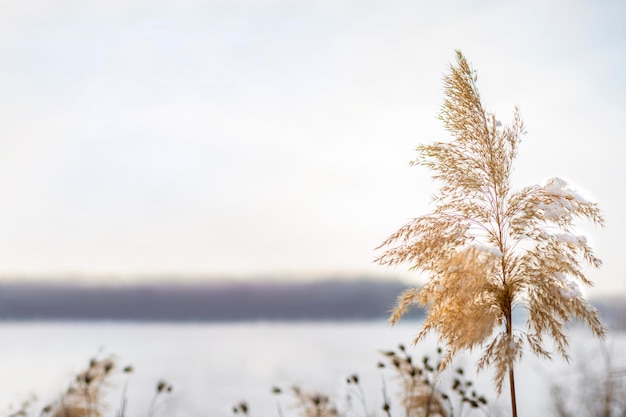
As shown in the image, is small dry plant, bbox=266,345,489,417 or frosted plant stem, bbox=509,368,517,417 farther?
frosted plant stem, bbox=509,368,517,417

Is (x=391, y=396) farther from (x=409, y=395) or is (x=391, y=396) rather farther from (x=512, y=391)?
(x=512, y=391)

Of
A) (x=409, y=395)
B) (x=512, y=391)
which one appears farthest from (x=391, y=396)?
(x=512, y=391)

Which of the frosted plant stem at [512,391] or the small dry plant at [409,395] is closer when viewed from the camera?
the small dry plant at [409,395]

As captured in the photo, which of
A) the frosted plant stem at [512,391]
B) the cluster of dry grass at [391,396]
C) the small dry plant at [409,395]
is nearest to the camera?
the cluster of dry grass at [391,396]

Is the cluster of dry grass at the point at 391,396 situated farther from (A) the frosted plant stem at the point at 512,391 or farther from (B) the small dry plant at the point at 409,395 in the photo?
(A) the frosted plant stem at the point at 512,391

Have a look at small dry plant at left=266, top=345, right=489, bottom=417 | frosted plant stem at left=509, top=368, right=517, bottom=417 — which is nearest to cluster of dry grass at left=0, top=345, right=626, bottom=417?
small dry plant at left=266, top=345, right=489, bottom=417

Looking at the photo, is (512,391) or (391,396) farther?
(512,391)

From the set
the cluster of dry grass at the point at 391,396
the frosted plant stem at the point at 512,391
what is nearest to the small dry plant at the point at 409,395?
the cluster of dry grass at the point at 391,396

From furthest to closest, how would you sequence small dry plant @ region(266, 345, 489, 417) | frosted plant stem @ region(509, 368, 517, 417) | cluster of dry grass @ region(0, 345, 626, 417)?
frosted plant stem @ region(509, 368, 517, 417), small dry plant @ region(266, 345, 489, 417), cluster of dry grass @ region(0, 345, 626, 417)

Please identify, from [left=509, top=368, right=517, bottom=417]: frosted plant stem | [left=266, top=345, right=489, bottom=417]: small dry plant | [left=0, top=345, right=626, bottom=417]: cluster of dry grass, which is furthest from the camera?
[left=509, top=368, right=517, bottom=417]: frosted plant stem

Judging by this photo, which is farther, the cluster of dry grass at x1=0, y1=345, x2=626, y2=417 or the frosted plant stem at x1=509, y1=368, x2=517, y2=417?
the frosted plant stem at x1=509, y1=368, x2=517, y2=417

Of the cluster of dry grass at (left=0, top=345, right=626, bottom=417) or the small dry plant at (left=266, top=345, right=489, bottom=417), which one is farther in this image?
the small dry plant at (left=266, top=345, right=489, bottom=417)

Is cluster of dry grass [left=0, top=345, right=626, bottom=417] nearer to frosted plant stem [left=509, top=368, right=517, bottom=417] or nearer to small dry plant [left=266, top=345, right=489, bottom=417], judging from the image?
small dry plant [left=266, top=345, right=489, bottom=417]

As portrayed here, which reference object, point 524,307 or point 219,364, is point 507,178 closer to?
point 524,307
